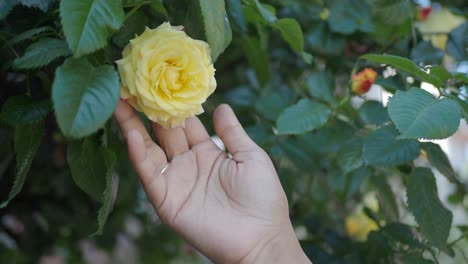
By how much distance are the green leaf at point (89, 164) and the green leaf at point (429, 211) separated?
1.83 feet

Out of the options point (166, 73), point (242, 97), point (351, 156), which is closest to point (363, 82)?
point (351, 156)

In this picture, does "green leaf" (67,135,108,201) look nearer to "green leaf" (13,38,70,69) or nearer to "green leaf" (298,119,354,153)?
"green leaf" (13,38,70,69)

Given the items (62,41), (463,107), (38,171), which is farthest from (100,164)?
(38,171)

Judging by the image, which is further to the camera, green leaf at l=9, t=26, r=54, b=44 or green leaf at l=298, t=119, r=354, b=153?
green leaf at l=298, t=119, r=354, b=153

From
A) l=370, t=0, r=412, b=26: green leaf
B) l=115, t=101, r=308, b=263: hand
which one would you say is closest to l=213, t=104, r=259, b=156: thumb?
l=115, t=101, r=308, b=263: hand

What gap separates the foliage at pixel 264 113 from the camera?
0.75m

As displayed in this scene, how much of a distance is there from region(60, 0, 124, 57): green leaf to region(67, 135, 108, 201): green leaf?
189 millimetres

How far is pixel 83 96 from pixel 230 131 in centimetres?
39

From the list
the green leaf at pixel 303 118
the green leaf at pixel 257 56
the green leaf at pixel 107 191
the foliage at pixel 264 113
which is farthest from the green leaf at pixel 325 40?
the green leaf at pixel 107 191

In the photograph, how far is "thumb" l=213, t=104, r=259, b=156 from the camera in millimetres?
1015

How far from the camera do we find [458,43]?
1227 millimetres

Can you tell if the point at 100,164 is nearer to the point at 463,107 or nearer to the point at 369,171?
the point at 463,107

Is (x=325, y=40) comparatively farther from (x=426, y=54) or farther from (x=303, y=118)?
(x=303, y=118)

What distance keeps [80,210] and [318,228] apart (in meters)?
0.80
